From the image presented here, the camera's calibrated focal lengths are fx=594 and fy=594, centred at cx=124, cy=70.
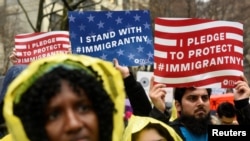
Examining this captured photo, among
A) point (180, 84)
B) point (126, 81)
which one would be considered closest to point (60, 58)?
point (126, 81)

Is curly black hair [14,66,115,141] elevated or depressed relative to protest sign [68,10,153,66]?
elevated

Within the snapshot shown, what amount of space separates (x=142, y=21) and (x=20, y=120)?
3.24 m

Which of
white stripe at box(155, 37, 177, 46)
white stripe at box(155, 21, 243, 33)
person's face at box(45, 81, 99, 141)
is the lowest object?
white stripe at box(155, 37, 177, 46)

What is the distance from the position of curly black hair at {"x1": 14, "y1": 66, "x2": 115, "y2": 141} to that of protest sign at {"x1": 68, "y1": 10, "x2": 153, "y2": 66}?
282 centimetres

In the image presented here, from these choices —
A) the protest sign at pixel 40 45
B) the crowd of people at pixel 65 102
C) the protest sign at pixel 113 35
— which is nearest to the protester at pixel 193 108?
the protest sign at pixel 113 35

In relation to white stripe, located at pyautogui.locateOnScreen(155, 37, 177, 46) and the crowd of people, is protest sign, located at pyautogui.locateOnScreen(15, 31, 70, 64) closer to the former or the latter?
white stripe, located at pyautogui.locateOnScreen(155, 37, 177, 46)

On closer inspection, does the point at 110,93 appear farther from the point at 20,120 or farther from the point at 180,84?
the point at 180,84

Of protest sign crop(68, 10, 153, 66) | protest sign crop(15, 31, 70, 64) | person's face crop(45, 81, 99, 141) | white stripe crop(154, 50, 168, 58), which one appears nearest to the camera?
person's face crop(45, 81, 99, 141)

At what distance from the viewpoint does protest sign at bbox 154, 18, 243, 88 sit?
4.38 meters

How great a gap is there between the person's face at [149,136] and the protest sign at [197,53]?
129 cm

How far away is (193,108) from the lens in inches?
163

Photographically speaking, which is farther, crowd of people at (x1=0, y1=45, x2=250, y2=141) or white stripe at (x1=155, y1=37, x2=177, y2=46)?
white stripe at (x1=155, y1=37, x2=177, y2=46)

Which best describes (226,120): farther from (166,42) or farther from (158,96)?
(158,96)

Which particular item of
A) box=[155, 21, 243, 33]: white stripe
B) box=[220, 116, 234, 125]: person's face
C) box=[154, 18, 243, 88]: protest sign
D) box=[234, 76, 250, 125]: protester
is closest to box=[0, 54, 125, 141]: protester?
box=[234, 76, 250, 125]: protester
